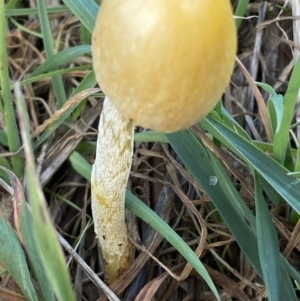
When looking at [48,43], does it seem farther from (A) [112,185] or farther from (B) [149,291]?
(B) [149,291]

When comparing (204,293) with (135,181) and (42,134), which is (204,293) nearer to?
(135,181)

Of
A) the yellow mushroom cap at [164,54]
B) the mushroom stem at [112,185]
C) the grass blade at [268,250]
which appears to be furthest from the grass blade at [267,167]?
the yellow mushroom cap at [164,54]

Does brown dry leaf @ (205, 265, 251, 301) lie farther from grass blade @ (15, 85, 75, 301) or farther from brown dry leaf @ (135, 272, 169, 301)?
grass blade @ (15, 85, 75, 301)

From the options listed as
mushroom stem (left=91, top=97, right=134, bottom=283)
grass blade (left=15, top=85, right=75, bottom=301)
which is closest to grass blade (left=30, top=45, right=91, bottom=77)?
mushroom stem (left=91, top=97, right=134, bottom=283)

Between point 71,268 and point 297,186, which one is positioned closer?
point 297,186

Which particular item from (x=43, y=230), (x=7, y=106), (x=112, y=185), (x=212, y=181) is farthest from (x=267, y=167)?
(x=7, y=106)

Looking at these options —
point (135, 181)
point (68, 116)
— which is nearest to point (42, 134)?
point (68, 116)
